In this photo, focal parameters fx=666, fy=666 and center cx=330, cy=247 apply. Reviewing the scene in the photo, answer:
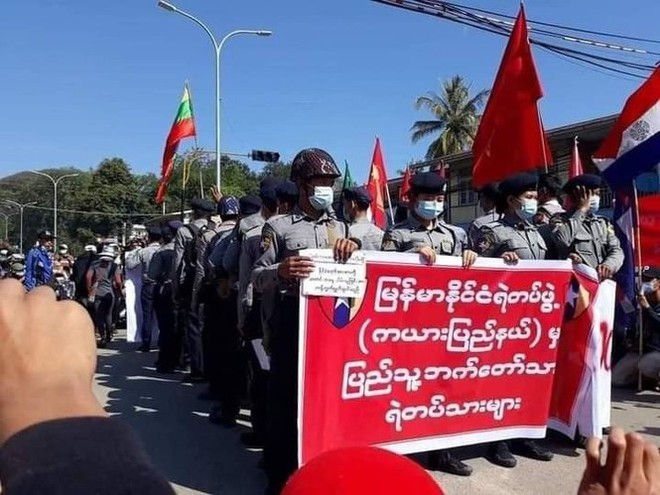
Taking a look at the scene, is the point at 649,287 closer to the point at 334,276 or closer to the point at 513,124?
the point at 513,124

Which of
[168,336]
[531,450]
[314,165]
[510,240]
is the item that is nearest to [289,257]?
[314,165]

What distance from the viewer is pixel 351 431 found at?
3654 millimetres

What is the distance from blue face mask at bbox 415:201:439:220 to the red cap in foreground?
11.6 ft

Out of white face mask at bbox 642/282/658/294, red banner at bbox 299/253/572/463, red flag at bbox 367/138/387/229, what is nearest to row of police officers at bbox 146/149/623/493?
red banner at bbox 299/253/572/463

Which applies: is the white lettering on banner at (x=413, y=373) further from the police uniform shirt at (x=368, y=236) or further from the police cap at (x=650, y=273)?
the police cap at (x=650, y=273)

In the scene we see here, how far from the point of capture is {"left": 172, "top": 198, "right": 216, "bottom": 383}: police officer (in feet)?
23.5

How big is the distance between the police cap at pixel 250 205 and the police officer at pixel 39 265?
19.4ft

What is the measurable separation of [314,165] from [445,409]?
1.69m

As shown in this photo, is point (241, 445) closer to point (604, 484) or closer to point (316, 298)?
point (316, 298)

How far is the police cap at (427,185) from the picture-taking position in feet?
13.8

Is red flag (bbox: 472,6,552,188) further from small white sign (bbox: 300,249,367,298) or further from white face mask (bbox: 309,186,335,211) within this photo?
small white sign (bbox: 300,249,367,298)

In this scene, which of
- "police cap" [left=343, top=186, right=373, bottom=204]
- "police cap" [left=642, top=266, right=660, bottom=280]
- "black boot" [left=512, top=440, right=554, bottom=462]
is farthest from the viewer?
"police cap" [left=642, top=266, right=660, bottom=280]

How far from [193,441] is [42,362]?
4.71 m

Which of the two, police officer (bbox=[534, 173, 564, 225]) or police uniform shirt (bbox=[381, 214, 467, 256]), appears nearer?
police uniform shirt (bbox=[381, 214, 467, 256])
